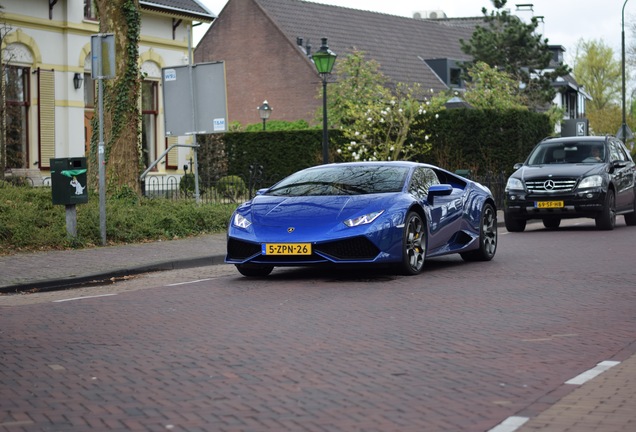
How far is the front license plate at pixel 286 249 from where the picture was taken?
39.9 feet

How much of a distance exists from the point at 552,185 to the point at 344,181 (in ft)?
29.6

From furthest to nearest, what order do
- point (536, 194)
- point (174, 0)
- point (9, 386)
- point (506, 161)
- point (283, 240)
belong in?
point (174, 0)
point (506, 161)
point (536, 194)
point (283, 240)
point (9, 386)

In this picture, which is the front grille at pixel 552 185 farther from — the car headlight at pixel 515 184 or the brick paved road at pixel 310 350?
the brick paved road at pixel 310 350

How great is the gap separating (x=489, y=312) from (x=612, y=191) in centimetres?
1269

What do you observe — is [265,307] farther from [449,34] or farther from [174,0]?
[449,34]

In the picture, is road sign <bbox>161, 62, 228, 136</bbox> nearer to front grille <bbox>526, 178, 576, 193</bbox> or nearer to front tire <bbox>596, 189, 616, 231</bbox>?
front grille <bbox>526, 178, 576, 193</bbox>

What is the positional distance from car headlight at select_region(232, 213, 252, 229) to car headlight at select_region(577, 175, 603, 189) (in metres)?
10.3

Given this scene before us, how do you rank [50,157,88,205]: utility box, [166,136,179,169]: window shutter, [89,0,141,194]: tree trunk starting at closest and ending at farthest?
[50,157,88,205]: utility box < [89,0,141,194]: tree trunk < [166,136,179,169]: window shutter

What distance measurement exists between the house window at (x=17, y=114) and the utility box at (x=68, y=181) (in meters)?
13.1

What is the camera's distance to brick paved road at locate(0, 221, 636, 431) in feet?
19.8

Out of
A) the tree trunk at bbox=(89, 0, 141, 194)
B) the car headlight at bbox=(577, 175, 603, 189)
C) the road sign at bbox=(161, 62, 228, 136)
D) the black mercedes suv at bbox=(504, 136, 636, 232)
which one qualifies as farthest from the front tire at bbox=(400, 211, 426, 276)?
the tree trunk at bbox=(89, 0, 141, 194)

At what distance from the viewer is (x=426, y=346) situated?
26.8ft

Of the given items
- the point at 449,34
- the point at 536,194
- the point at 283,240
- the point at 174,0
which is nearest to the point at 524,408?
the point at 283,240

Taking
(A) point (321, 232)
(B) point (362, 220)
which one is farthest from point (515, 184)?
(A) point (321, 232)
